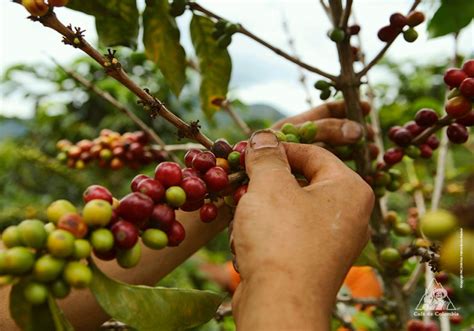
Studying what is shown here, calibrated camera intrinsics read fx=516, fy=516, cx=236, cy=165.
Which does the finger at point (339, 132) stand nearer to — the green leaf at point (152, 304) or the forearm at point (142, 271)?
the forearm at point (142, 271)

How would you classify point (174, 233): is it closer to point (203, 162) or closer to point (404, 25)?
point (203, 162)

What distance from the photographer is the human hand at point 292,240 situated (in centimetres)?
78

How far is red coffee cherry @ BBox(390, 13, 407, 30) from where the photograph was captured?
53.4 inches

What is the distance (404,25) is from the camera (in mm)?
1367

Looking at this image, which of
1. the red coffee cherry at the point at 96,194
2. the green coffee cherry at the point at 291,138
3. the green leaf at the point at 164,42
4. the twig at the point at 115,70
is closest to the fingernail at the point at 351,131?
the green coffee cherry at the point at 291,138

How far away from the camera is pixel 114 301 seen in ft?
2.58

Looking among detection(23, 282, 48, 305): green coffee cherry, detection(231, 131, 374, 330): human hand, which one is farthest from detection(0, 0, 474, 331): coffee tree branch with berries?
detection(231, 131, 374, 330): human hand

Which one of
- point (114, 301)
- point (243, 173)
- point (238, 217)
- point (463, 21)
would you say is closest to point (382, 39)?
point (463, 21)

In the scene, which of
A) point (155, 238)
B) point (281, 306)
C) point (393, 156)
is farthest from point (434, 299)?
point (155, 238)

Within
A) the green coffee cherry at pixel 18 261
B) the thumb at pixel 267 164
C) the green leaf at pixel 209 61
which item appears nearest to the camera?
the green coffee cherry at pixel 18 261

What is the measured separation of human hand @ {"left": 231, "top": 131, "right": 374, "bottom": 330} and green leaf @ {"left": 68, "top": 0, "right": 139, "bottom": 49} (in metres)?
0.68

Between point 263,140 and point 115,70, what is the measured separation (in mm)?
315

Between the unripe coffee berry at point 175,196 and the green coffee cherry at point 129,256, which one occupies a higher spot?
the unripe coffee berry at point 175,196

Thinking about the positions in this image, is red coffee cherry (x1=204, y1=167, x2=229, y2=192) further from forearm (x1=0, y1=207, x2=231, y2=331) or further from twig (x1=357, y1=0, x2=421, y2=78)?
twig (x1=357, y1=0, x2=421, y2=78)
